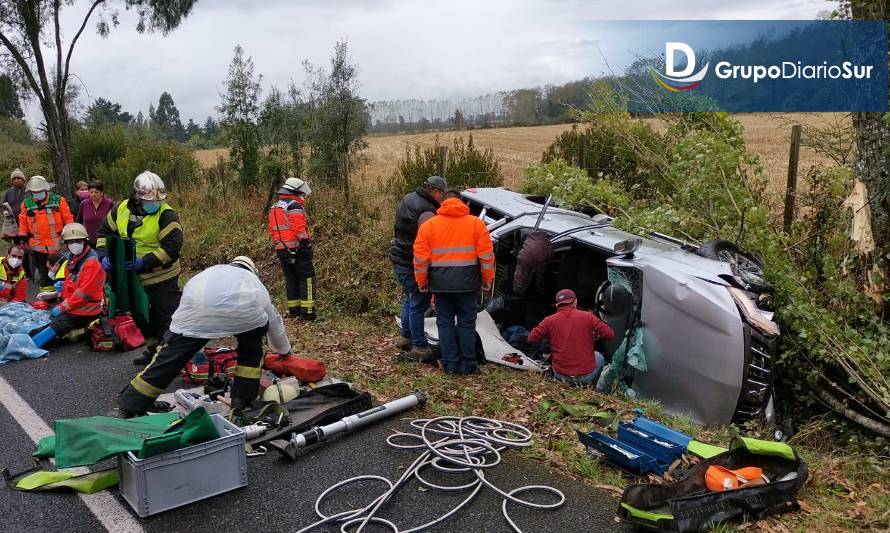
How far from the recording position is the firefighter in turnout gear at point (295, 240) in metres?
8.30

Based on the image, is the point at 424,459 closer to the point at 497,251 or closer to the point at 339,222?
the point at 497,251

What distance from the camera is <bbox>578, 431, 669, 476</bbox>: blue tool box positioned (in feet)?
13.4

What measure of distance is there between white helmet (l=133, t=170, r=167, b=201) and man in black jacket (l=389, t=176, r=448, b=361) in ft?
7.58

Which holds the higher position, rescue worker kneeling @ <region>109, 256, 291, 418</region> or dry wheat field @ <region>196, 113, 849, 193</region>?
dry wheat field @ <region>196, 113, 849, 193</region>

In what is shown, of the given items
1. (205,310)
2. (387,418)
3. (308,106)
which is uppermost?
(308,106)

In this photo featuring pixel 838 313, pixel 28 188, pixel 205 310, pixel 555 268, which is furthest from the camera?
pixel 28 188

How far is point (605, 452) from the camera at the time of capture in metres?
4.21

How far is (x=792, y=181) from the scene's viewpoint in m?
8.16

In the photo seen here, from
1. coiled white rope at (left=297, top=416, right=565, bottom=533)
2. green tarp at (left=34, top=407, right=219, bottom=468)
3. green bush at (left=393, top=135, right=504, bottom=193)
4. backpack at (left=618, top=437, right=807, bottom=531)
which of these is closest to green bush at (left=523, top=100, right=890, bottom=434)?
backpack at (left=618, top=437, right=807, bottom=531)

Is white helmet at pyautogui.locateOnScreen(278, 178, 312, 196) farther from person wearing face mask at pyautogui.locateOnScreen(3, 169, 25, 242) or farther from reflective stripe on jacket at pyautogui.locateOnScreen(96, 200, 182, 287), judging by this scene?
person wearing face mask at pyautogui.locateOnScreen(3, 169, 25, 242)

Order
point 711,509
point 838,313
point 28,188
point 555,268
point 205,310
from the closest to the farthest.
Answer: point 711,509 < point 205,310 < point 838,313 < point 555,268 < point 28,188

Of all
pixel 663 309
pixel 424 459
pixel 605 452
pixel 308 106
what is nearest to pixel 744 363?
pixel 663 309

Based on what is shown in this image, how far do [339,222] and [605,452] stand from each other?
8.66 meters

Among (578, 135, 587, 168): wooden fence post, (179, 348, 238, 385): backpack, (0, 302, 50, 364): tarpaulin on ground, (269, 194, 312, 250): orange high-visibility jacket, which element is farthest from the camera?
(578, 135, 587, 168): wooden fence post
